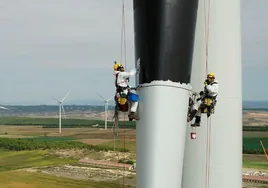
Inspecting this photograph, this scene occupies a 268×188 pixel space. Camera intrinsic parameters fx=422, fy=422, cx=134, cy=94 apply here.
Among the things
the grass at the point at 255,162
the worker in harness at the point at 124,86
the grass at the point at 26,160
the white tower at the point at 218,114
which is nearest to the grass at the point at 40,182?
the grass at the point at 26,160

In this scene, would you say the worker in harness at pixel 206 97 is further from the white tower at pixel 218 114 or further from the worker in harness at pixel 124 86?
the white tower at pixel 218 114

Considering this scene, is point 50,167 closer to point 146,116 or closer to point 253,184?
point 253,184

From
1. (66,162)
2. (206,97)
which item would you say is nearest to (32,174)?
(66,162)

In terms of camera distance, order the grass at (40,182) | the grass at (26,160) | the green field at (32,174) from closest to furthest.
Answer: the grass at (40,182)
the green field at (32,174)
the grass at (26,160)

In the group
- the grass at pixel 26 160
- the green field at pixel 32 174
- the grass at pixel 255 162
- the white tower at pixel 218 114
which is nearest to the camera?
the white tower at pixel 218 114

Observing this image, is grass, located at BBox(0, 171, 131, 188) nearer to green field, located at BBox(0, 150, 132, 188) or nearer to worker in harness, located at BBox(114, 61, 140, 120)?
green field, located at BBox(0, 150, 132, 188)

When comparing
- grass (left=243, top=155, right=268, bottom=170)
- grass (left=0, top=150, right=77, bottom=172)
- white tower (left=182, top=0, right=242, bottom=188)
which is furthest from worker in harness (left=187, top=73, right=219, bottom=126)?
grass (left=0, top=150, right=77, bottom=172)
